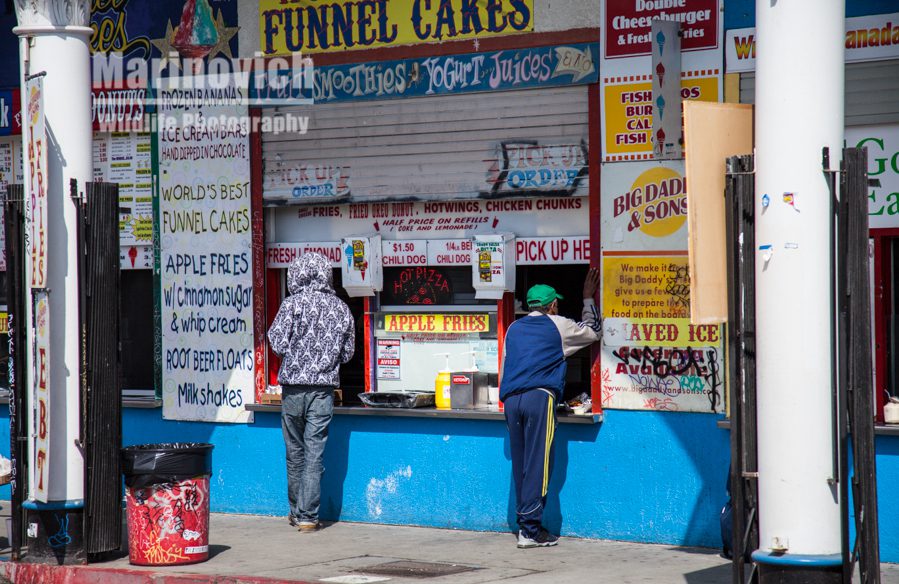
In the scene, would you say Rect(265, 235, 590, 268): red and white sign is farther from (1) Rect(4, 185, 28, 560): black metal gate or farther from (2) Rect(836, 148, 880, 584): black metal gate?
(2) Rect(836, 148, 880, 584): black metal gate

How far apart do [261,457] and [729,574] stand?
4.25 metres

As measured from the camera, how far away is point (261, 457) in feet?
34.5

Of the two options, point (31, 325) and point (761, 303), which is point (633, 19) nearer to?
point (761, 303)

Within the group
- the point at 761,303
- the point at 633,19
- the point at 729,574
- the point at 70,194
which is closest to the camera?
the point at 761,303

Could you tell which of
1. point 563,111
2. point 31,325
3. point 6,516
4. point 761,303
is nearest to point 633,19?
point 563,111

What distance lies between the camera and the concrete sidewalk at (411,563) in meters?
7.80

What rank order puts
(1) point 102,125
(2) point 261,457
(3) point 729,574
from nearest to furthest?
(3) point 729,574 → (2) point 261,457 → (1) point 102,125

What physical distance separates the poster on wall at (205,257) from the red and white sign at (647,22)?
3.18m

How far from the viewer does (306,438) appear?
9695 millimetres

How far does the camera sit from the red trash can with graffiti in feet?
26.6

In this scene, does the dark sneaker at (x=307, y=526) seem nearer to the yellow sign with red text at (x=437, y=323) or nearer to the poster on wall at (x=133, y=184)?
the yellow sign with red text at (x=437, y=323)

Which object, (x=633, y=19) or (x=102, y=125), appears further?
(x=102, y=125)

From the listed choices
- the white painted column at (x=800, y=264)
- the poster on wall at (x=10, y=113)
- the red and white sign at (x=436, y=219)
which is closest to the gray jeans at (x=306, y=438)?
the red and white sign at (x=436, y=219)

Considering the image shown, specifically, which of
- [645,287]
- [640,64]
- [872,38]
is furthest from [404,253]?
[872,38]
